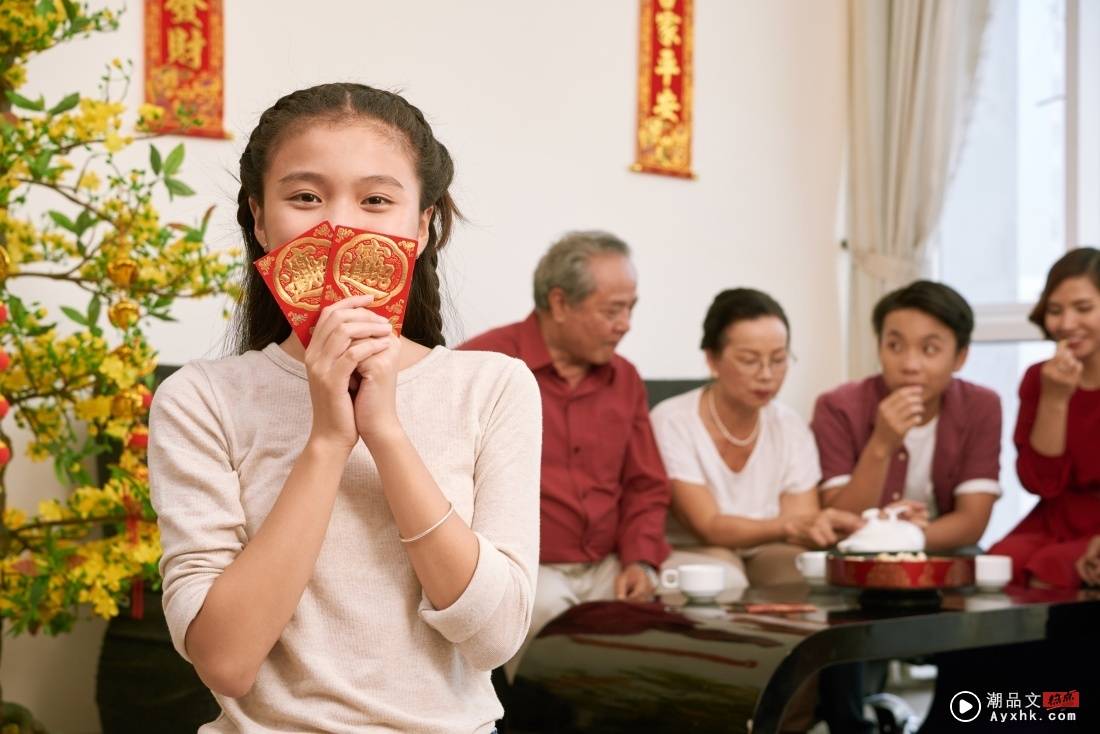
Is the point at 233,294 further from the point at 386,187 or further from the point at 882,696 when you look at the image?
the point at 882,696

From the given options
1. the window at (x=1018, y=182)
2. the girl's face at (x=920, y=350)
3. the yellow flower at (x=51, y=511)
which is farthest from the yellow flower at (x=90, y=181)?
the window at (x=1018, y=182)

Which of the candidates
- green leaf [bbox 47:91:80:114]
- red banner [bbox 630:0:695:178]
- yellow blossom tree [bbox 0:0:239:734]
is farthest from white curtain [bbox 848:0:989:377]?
green leaf [bbox 47:91:80:114]

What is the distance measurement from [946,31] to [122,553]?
3412 millimetres

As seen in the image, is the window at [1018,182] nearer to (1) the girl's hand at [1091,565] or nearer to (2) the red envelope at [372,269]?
(1) the girl's hand at [1091,565]

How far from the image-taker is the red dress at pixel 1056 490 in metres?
3.10

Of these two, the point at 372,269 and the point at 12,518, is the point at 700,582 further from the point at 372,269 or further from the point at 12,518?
the point at 372,269

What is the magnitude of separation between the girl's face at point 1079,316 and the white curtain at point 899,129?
54.6 inches

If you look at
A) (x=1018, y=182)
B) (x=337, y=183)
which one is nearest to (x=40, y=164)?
(x=337, y=183)

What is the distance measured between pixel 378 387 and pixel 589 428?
2.07 meters

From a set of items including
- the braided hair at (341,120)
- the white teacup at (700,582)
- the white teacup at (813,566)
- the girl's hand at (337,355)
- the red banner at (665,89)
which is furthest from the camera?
the red banner at (665,89)

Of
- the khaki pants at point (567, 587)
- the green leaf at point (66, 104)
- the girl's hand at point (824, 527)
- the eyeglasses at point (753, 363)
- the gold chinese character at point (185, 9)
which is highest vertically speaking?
the gold chinese character at point (185, 9)

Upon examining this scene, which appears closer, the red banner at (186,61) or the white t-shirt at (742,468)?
the red banner at (186,61)

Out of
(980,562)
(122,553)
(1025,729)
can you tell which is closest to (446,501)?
(122,553)

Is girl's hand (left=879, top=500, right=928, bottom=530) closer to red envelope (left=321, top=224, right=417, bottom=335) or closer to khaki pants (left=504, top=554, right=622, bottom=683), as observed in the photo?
khaki pants (left=504, top=554, right=622, bottom=683)
